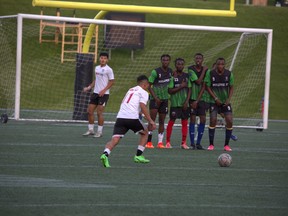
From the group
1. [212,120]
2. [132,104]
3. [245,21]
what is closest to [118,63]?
[245,21]

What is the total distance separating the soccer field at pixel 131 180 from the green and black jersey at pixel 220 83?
109 cm

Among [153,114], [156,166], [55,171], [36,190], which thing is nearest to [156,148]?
[153,114]

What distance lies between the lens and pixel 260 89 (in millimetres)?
32312

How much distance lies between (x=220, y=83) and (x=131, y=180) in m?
5.73

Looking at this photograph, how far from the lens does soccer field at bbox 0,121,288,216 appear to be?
9516 mm

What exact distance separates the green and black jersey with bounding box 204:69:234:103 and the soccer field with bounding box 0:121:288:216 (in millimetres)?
1090

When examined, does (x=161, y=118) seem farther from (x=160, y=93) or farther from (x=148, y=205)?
(x=148, y=205)

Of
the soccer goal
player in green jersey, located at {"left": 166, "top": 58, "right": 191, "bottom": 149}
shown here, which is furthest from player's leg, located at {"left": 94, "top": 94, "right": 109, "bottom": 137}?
the soccer goal

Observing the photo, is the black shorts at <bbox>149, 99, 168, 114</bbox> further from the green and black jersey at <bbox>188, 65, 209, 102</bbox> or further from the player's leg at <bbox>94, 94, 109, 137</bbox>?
the player's leg at <bbox>94, 94, 109, 137</bbox>

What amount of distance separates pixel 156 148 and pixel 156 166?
3.43 m

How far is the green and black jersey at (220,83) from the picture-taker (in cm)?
1694

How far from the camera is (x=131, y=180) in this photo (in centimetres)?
1169

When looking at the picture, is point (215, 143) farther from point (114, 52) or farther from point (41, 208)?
point (114, 52)

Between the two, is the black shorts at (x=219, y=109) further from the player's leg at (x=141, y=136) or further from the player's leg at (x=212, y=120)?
the player's leg at (x=141, y=136)
